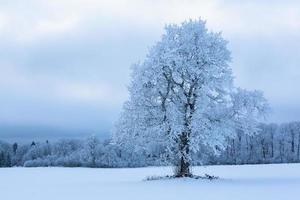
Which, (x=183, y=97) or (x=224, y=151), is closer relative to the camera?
(x=183, y=97)

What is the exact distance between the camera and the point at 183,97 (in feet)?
139

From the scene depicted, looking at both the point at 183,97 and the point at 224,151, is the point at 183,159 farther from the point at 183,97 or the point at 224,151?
the point at 224,151

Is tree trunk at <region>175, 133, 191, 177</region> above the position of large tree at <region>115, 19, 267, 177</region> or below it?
below

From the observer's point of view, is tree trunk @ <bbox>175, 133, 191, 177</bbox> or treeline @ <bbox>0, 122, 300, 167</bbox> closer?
tree trunk @ <bbox>175, 133, 191, 177</bbox>

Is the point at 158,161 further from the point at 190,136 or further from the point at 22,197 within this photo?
the point at 22,197

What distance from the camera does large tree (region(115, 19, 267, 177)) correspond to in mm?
41219

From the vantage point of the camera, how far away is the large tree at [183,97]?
41.2 meters

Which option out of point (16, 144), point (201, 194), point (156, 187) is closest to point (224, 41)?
point (156, 187)

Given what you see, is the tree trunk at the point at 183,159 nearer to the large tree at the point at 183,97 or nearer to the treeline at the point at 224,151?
the large tree at the point at 183,97

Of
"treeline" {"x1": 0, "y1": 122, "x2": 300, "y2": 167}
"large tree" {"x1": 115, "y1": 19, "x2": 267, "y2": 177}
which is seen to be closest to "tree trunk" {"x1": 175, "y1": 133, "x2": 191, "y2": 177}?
"large tree" {"x1": 115, "y1": 19, "x2": 267, "y2": 177}

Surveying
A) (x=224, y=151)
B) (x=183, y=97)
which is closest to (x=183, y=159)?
(x=183, y=97)

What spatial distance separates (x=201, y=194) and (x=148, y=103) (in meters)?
15.1

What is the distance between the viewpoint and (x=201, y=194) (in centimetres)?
2823

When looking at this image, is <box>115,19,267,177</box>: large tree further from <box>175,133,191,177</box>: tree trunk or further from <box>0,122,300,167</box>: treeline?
<box>0,122,300,167</box>: treeline
